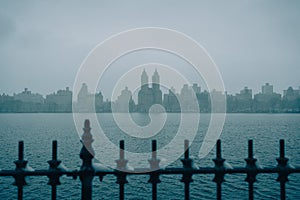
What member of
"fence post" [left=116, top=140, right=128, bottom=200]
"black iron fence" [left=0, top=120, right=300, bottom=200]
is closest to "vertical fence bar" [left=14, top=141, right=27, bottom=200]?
"black iron fence" [left=0, top=120, right=300, bottom=200]

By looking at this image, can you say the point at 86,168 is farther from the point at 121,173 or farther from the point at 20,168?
the point at 20,168

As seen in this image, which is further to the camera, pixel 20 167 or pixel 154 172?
pixel 154 172

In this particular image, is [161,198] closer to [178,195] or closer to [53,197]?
[178,195]

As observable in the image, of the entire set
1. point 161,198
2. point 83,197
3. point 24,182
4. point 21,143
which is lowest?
point 161,198

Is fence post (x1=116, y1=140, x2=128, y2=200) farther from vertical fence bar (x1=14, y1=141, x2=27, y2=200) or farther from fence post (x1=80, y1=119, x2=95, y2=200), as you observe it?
vertical fence bar (x1=14, y1=141, x2=27, y2=200)

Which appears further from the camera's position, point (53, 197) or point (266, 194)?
point (266, 194)

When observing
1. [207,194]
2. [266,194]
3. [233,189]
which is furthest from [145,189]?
[266,194]

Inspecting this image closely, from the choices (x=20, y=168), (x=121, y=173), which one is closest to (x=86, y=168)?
(x=121, y=173)

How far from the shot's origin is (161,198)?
29.1 meters

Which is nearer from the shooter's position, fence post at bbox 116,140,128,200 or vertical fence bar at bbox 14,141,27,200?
vertical fence bar at bbox 14,141,27,200

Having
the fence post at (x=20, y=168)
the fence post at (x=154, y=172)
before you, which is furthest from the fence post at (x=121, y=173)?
the fence post at (x=20, y=168)

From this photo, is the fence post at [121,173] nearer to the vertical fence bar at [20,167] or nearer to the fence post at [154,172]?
the fence post at [154,172]

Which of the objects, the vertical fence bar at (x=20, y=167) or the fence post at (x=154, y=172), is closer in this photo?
the vertical fence bar at (x=20, y=167)

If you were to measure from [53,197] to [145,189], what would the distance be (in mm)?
29078
